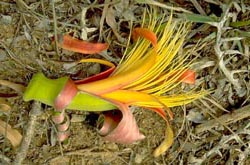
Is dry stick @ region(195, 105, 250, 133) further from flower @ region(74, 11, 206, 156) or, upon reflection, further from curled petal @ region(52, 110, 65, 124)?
curled petal @ region(52, 110, 65, 124)

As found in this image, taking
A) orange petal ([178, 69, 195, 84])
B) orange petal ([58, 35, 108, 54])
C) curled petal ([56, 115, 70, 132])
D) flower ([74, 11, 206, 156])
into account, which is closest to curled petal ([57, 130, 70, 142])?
curled petal ([56, 115, 70, 132])

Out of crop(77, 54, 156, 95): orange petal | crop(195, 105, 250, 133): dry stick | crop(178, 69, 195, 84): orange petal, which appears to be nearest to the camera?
crop(77, 54, 156, 95): orange petal

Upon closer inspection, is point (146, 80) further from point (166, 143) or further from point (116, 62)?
point (166, 143)

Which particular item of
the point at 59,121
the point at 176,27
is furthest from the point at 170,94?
the point at 59,121

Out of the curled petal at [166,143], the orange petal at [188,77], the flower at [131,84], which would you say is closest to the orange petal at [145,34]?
the flower at [131,84]

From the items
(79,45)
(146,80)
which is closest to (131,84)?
(146,80)

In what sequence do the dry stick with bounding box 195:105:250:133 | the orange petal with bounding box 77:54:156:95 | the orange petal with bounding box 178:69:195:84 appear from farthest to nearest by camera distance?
the dry stick with bounding box 195:105:250:133
the orange petal with bounding box 178:69:195:84
the orange petal with bounding box 77:54:156:95

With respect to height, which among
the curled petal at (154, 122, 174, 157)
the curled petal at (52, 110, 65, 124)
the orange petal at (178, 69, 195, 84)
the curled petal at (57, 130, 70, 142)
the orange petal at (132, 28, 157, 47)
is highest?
the orange petal at (132, 28, 157, 47)
